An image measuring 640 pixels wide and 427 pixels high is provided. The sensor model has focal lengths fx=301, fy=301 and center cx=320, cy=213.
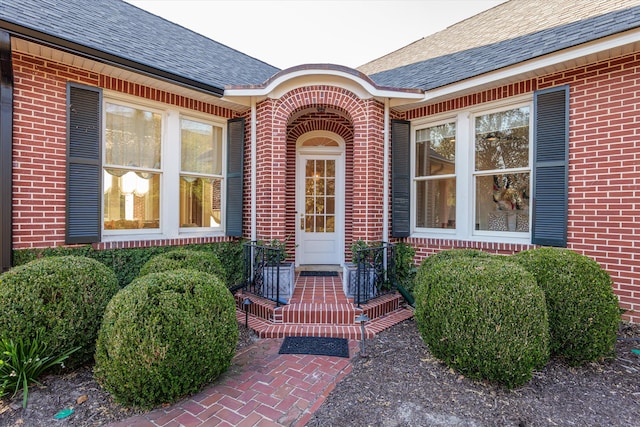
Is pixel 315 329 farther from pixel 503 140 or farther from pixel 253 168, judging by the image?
pixel 503 140

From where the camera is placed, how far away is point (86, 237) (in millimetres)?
3881

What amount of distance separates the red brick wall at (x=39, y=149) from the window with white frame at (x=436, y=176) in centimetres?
507

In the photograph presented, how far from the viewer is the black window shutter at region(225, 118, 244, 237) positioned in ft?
16.7

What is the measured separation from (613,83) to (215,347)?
516cm

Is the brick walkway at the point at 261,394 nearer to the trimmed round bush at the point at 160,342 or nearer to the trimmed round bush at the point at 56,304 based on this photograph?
the trimmed round bush at the point at 160,342

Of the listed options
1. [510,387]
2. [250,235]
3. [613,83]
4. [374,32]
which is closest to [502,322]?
[510,387]

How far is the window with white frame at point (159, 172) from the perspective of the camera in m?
4.28

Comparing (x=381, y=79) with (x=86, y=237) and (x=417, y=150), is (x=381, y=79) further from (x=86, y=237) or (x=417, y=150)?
(x=86, y=237)

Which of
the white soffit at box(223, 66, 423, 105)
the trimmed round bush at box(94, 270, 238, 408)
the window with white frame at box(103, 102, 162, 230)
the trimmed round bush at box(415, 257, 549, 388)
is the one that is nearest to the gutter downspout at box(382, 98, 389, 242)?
the white soffit at box(223, 66, 423, 105)

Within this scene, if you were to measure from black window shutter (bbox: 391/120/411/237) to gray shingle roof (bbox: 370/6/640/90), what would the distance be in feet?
2.50

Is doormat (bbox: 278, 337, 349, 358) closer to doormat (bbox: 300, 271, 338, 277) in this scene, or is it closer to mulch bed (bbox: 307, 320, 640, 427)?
mulch bed (bbox: 307, 320, 640, 427)

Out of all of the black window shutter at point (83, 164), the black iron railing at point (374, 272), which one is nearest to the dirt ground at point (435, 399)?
the black iron railing at point (374, 272)

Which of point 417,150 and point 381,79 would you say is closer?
point 417,150

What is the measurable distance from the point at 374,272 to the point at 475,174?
2.19m
